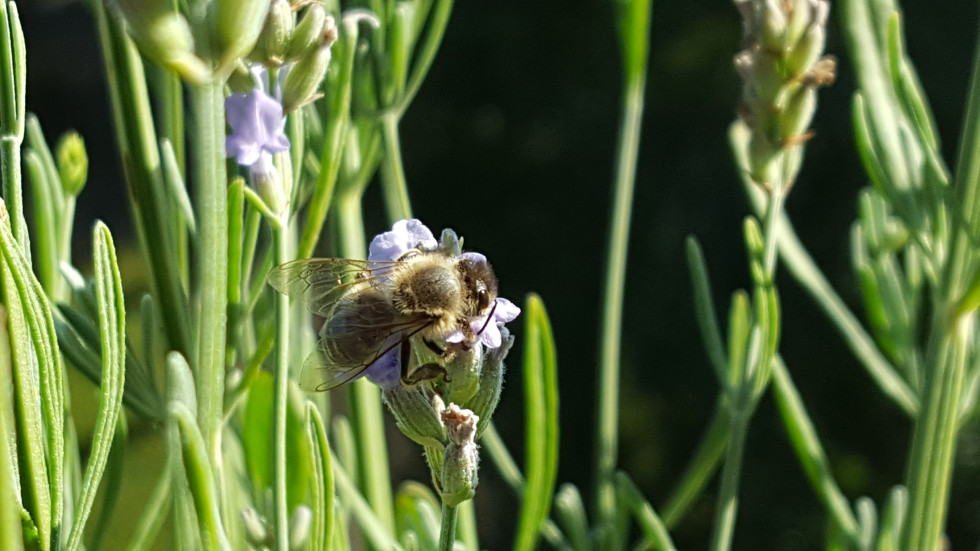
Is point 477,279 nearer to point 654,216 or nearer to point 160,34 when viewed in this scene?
point 160,34

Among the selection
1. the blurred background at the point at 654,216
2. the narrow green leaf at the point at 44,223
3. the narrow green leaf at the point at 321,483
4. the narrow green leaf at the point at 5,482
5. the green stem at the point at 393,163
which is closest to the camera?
the narrow green leaf at the point at 5,482

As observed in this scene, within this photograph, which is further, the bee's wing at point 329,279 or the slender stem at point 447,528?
the bee's wing at point 329,279

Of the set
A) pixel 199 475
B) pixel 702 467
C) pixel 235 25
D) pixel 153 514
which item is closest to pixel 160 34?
pixel 235 25

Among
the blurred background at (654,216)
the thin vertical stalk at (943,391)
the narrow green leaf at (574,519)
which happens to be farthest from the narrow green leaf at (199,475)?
the blurred background at (654,216)

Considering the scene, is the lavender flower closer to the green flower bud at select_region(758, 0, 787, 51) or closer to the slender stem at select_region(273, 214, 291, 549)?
the slender stem at select_region(273, 214, 291, 549)

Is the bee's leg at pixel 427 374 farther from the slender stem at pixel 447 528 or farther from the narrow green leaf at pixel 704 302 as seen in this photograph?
the narrow green leaf at pixel 704 302

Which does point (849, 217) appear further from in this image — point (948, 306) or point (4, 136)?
point (4, 136)

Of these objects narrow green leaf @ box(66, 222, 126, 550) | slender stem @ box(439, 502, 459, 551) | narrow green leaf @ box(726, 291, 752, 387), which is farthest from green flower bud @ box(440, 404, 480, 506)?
narrow green leaf @ box(726, 291, 752, 387)
